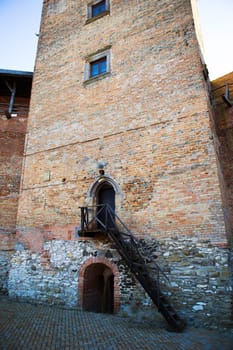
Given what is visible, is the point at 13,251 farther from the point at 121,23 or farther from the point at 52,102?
the point at 121,23

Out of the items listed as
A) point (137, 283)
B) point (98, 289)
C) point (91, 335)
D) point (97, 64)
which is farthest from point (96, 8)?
point (91, 335)

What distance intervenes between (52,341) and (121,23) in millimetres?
10795

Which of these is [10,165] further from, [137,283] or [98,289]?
[137,283]

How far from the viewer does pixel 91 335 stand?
5.04 m

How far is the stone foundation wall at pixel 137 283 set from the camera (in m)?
5.76

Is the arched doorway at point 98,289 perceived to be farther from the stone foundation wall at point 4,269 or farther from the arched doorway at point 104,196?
the stone foundation wall at point 4,269

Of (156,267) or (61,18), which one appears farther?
(61,18)

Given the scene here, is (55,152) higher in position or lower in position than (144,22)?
lower

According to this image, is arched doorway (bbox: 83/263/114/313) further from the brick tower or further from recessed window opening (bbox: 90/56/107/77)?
recessed window opening (bbox: 90/56/107/77)

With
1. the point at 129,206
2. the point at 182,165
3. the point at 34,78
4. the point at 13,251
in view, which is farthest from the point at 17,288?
the point at 34,78

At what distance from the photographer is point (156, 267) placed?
652cm


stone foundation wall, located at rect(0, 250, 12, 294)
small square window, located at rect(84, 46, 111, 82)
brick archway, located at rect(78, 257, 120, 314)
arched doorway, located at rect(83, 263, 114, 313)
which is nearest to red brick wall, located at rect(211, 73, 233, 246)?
brick archway, located at rect(78, 257, 120, 314)

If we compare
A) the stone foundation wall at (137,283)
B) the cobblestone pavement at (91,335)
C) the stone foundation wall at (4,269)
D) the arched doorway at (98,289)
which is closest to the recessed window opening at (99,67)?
the stone foundation wall at (137,283)

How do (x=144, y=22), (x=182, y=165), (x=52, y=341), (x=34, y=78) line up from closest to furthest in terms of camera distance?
(x=52, y=341) → (x=182, y=165) → (x=144, y=22) → (x=34, y=78)
